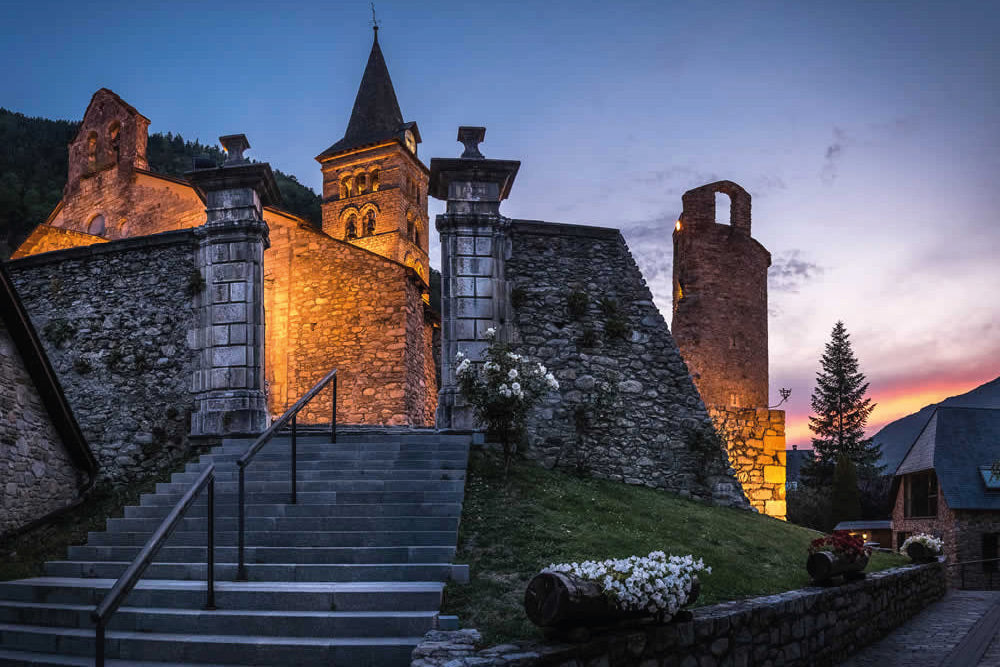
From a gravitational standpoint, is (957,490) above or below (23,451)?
below

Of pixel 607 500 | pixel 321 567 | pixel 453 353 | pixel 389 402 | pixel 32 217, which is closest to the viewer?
pixel 321 567

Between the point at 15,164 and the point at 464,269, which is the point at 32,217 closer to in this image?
the point at 15,164

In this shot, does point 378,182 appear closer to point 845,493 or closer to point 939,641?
point 845,493

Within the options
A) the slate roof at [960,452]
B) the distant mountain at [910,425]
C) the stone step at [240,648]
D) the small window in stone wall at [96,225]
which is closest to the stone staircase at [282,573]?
the stone step at [240,648]

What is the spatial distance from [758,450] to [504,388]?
8.42m

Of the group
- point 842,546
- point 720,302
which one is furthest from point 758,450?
point 720,302

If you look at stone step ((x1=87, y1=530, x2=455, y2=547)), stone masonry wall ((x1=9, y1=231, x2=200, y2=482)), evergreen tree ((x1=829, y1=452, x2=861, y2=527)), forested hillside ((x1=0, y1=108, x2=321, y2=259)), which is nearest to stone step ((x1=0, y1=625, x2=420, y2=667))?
stone step ((x1=87, y1=530, x2=455, y2=547))

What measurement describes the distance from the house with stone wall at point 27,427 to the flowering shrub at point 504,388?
4703 mm

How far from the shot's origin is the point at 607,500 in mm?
7938

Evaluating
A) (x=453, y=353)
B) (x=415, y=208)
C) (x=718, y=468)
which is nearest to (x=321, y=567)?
(x=453, y=353)

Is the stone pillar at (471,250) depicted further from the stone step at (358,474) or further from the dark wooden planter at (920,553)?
the dark wooden planter at (920,553)

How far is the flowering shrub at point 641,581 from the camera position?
3.92 m

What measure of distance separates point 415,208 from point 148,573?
99.5 ft

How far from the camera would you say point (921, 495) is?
2503cm
